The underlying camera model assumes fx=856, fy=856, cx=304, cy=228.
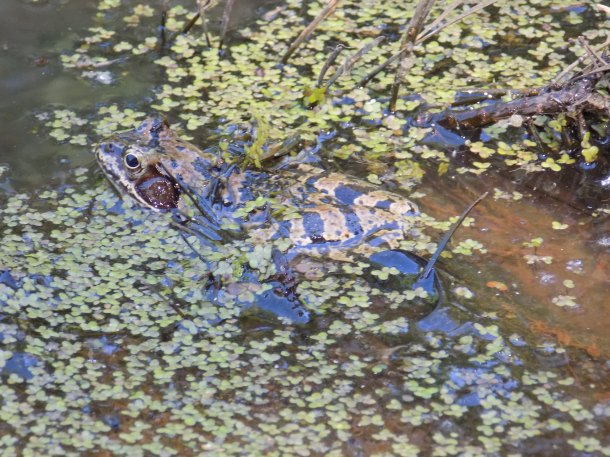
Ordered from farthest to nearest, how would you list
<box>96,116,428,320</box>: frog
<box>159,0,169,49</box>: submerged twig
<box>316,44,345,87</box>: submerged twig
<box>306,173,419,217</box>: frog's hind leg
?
<box>159,0,169,49</box>: submerged twig < <box>316,44,345,87</box>: submerged twig < <box>306,173,419,217</box>: frog's hind leg < <box>96,116,428,320</box>: frog

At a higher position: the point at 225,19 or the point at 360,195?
the point at 225,19

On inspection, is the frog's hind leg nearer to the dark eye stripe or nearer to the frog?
the frog

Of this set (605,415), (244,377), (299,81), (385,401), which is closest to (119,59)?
(299,81)

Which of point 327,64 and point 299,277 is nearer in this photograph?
point 299,277

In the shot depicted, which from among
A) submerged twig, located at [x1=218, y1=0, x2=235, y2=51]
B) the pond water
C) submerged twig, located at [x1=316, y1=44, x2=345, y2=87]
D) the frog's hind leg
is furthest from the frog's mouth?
submerged twig, located at [x1=218, y1=0, x2=235, y2=51]

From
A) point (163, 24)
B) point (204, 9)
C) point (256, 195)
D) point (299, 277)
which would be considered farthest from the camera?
point (163, 24)

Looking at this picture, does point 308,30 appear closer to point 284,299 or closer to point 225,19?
point 225,19

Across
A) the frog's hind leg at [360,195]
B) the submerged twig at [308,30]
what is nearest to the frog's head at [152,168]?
the frog's hind leg at [360,195]

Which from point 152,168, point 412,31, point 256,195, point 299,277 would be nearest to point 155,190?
point 152,168
